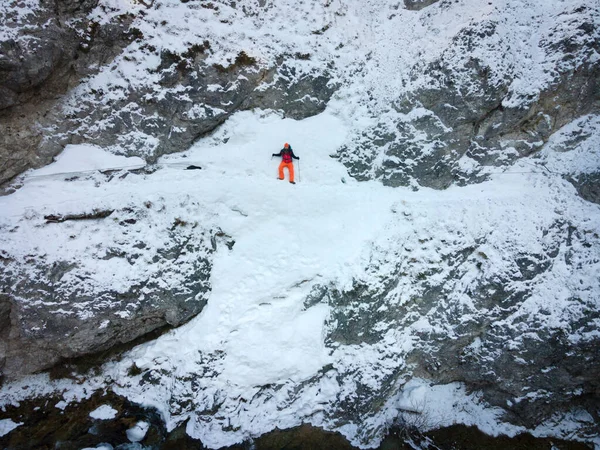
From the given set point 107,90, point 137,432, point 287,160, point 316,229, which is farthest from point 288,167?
point 137,432

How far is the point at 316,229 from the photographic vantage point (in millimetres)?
10039

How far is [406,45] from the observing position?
36.7 feet

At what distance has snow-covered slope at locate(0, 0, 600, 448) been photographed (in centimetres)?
867

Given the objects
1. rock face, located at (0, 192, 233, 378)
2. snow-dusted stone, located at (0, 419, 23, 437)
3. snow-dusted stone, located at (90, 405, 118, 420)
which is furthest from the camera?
snow-dusted stone, located at (90, 405, 118, 420)

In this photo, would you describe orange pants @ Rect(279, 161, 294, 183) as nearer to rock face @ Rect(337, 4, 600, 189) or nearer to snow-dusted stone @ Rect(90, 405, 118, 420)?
rock face @ Rect(337, 4, 600, 189)

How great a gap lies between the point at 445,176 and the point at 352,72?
5.06m

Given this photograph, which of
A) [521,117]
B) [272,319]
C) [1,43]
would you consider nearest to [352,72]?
[521,117]

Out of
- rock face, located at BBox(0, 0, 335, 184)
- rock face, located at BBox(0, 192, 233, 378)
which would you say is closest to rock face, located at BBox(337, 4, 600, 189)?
rock face, located at BBox(0, 0, 335, 184)

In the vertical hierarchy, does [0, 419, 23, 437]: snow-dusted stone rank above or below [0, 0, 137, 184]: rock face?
below

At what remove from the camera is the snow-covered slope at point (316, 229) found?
867 centimetres

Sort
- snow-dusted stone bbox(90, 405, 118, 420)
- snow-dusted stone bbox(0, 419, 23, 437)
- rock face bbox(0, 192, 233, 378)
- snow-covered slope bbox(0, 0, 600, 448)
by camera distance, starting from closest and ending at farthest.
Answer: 1. snow-dusted stone bbox(0, 419, 23, 437)
2. rock face bbox(0, 192, 233, 378)
3. snow-dusted stone bbox(90, 405, 118, 420)
4. snow-covered slope bbox(0, 0, 600, 448)

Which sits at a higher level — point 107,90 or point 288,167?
point 107,90

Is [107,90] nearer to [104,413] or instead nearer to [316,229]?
[316,229]

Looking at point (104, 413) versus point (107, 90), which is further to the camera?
point (107, 90)
